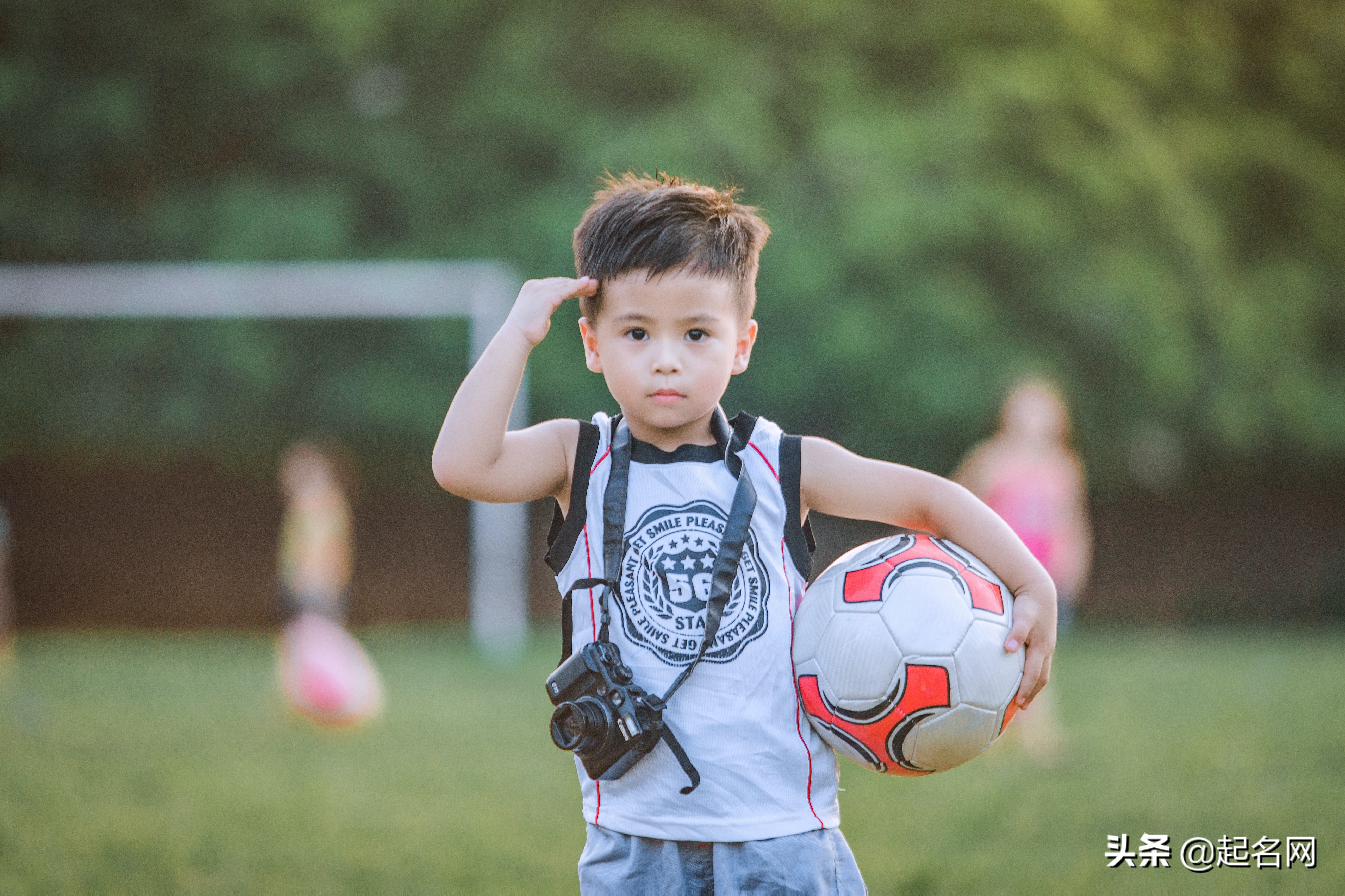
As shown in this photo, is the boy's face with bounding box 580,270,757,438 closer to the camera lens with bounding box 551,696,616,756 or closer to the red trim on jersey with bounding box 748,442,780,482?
the red trim on jersey with bounding box 748,442,780,482

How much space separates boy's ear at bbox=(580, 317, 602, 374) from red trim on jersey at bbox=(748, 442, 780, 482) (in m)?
0.34

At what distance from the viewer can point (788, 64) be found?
14.6 meters

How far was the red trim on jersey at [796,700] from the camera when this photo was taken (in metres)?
2.29

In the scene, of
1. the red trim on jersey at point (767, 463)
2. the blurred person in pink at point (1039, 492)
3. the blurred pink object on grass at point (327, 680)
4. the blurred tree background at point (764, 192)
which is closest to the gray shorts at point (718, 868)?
the red trim on jersey at point (767, 463)

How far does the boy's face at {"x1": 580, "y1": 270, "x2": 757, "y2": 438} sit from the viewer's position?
2.24 m

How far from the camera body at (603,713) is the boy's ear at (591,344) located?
1.78 ft

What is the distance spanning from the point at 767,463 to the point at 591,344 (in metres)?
0.42

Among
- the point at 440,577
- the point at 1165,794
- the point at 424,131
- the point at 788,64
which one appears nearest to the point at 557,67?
the point at 424,131

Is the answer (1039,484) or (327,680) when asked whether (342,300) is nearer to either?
(327,680)

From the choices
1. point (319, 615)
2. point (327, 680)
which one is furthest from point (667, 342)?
point (319, 615)

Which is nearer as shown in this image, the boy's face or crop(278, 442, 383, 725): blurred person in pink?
the boy's face

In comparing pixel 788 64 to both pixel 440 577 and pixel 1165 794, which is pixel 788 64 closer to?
pixel 440 577

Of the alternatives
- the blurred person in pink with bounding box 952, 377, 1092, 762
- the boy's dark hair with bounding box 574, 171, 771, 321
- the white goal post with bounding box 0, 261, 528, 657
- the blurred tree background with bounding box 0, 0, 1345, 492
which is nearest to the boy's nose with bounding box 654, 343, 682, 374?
the boy's dark hair with bounding box 574, 171, 771, 321

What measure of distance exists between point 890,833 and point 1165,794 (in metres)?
1.49
